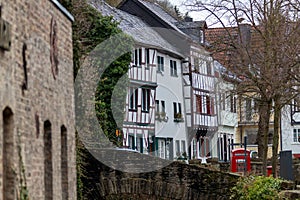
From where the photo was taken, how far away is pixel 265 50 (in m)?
34.7

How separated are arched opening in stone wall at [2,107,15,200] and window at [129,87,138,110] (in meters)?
38.1

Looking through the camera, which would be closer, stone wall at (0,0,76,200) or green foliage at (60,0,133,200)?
stone wall at (0,0,76,200)

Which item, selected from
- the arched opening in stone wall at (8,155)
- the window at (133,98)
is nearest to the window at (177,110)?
the window at (133,98)

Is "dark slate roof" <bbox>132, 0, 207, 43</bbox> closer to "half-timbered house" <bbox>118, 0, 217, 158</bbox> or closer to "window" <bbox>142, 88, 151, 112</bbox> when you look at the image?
"half-timbered house" <bbox>118, 0, 217, 158</bbox>

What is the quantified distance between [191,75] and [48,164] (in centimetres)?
4611

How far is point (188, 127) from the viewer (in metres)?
62.6

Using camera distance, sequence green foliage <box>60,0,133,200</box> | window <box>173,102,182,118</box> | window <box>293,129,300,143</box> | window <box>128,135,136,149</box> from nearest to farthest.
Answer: green foliage <box>60,0,133,200</box>
window <box>128,135,136,149</box>
window <box>173,102,182,118</box>
window <box>293,129,300,143</box>

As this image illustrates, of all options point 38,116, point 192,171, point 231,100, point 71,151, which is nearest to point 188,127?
point 231,100

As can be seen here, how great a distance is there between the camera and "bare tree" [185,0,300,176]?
33.8m

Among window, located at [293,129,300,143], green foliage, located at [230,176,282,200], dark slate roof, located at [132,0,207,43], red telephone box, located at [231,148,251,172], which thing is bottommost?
green foliage, located at [230,176,282,200]

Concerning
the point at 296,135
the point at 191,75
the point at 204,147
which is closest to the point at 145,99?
the point at 191,75

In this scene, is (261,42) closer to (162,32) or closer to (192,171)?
(192,171)

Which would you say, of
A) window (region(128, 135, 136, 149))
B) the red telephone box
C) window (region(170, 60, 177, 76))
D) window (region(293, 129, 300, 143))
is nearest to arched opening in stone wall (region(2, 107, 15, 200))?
the red telephone box

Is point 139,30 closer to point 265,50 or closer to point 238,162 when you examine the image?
point 238,162
